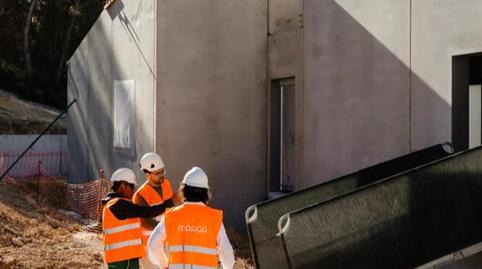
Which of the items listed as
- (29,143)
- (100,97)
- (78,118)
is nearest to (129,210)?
(100,97)

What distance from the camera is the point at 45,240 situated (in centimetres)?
1396

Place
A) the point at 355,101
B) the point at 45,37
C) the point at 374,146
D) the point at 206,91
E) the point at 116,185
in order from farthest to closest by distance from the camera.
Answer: the point at 45,37 < the point at 206,91 < the point at 355,101 < the point at 374,146 < the point at 116,185

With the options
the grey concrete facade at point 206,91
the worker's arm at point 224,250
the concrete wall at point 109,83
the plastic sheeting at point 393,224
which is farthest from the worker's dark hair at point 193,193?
the concrete wall at point 109,83

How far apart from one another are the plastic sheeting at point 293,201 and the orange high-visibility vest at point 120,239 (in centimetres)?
124

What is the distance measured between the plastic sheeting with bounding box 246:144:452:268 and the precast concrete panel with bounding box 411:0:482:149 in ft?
2.21

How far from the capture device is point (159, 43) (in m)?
13.8

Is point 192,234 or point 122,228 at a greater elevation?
point 192,234

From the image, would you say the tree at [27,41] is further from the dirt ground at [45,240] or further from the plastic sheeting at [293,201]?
the plastic sheeting at [293,201]

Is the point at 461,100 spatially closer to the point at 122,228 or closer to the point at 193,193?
the point at 122,228

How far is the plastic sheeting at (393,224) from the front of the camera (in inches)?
246

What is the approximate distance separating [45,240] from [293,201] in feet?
24.6

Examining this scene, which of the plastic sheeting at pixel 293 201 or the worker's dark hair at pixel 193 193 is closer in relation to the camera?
the worker's dark hair at pixel 193 193

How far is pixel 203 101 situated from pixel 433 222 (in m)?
8.45

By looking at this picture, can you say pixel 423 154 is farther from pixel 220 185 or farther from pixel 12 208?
pixel 12 208
